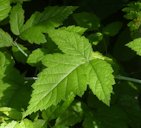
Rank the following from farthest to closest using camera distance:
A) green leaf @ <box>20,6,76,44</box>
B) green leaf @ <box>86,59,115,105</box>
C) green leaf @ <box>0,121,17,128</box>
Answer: green leaf @ <box>20,6,76,44</box> → green leaf @ <box>0,121,17,128</box> → green leaf @ <box>86,59,115,105</box>

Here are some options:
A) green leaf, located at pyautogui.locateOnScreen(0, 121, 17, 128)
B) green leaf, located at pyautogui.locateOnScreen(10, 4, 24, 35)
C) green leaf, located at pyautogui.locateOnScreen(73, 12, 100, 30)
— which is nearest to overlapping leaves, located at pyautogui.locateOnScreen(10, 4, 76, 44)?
green leaf, located at pyautogui.locateOnScreen(10, 4, 24, 35)

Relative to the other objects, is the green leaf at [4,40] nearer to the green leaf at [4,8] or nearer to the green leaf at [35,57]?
the green leaf at [4,8]

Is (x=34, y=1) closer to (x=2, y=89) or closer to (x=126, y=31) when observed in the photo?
(x=126, y=31)

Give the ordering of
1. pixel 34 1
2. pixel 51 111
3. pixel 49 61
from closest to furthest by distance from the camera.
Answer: pixel 49 61 < pixel 51 111 < pixel 34 1

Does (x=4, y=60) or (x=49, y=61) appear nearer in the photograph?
(x=49, y=61)

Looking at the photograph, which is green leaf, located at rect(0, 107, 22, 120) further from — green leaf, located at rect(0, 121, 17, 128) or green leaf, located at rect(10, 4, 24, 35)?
green leaf, located at rect(10, 4, 24, 35)

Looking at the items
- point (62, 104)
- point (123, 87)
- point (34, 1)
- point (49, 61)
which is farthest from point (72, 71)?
point (34, 1)

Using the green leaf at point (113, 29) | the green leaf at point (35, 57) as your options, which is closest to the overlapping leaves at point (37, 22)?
the green leaf at point (35, 57)

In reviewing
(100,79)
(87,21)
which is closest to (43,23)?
(87,21)
